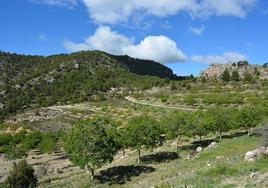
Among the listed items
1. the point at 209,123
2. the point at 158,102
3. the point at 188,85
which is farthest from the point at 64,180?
the point at 188,85

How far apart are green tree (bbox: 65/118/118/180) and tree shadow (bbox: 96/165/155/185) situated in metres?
1.98

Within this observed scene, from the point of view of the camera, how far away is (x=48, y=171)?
67938mm

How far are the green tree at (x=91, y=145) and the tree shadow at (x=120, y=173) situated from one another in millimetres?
1976

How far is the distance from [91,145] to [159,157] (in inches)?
614

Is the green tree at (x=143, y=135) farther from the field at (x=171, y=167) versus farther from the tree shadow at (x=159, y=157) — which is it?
the field at (x=171, y=167)

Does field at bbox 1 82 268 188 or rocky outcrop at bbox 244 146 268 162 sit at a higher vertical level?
rocky outcrop at bbox 244 146 268 162

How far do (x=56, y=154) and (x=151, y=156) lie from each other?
98.3 ft

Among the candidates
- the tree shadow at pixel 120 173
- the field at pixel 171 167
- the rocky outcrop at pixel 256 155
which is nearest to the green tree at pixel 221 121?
the field at pixel 171 167

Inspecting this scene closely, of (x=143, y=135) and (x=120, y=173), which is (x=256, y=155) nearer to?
(x=120, y=173)

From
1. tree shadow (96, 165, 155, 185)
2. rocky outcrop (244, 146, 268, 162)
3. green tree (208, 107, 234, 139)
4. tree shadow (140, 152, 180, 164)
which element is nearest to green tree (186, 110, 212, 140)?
green tree (208, 107, 234, 139)

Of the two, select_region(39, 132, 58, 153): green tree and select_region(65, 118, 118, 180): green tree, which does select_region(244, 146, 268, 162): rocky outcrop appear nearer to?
select_region(65, 118, 118, 180): green tree

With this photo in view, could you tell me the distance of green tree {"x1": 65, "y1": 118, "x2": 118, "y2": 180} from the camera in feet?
169

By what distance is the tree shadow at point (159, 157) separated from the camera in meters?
61.4

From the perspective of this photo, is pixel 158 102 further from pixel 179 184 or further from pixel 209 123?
pixel 179 184
